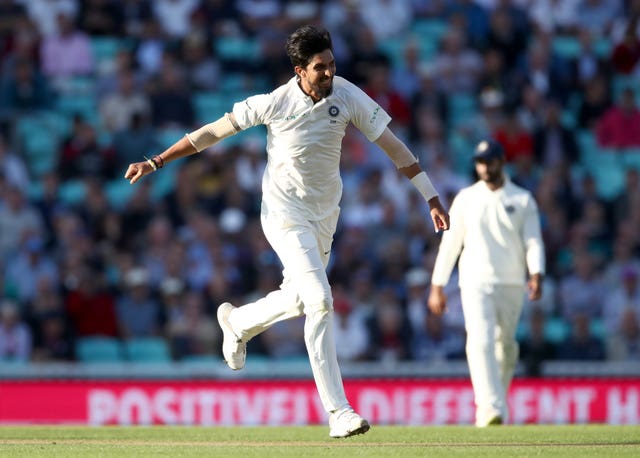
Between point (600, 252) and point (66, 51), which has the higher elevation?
point (66, 51)

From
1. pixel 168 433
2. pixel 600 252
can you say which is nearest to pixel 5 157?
pixel 600 252

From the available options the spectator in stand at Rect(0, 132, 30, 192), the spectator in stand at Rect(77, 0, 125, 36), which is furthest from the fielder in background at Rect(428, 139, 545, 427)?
the spectator in stand at Rect(77, 0, 125, 36)

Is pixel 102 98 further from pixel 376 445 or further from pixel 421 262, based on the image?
pixel 376 445

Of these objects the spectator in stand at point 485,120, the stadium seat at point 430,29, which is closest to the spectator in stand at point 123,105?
the spectator in stand at point 485,120

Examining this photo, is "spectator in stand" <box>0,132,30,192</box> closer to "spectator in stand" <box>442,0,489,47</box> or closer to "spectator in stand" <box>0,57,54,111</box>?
"spectator in stand" <box>0,57,54,111</box>

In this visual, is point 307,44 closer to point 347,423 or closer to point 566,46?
point 347,423

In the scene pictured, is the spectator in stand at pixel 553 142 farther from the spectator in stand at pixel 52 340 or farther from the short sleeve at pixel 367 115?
the short sleeve at pixel 367 115

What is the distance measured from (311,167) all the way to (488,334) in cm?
268

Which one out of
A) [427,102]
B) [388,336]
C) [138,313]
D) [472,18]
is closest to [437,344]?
[388,336]

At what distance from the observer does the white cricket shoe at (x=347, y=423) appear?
297 inches

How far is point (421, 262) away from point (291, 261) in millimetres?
7007

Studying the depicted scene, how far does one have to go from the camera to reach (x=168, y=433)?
29.8 ft

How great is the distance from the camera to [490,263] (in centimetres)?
1020

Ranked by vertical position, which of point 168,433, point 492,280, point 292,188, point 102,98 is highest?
point 102,98
